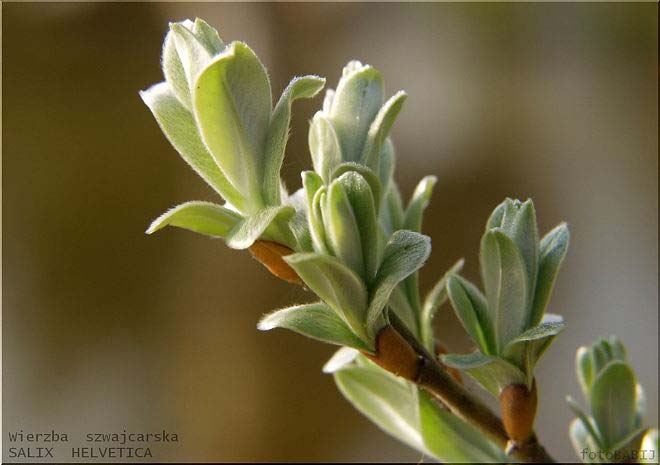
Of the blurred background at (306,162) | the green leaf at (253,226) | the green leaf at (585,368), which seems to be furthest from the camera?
the blurred background at (306,162)

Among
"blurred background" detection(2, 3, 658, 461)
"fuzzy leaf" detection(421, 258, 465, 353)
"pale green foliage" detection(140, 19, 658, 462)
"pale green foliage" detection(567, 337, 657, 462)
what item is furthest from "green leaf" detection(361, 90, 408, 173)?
"blurred background" detection(2, 3, 658, 461)

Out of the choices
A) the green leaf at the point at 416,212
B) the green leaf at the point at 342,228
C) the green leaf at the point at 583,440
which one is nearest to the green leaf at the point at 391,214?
the green leaf at the point at 416,212

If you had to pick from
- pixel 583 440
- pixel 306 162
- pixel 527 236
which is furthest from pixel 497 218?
pixel 306 162

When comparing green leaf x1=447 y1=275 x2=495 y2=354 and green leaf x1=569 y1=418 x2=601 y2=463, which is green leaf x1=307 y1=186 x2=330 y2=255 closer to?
green leaf x1=447 y1=275 x2=495 y2=354

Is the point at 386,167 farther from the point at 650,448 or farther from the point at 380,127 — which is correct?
the point at 650,448

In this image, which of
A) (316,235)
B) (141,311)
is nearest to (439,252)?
(141,311)

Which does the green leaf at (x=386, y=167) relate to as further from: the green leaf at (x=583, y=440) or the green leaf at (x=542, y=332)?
the green leaf at (x=583, y=440)

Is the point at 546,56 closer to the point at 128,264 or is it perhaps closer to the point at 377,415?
the point at 128,264
